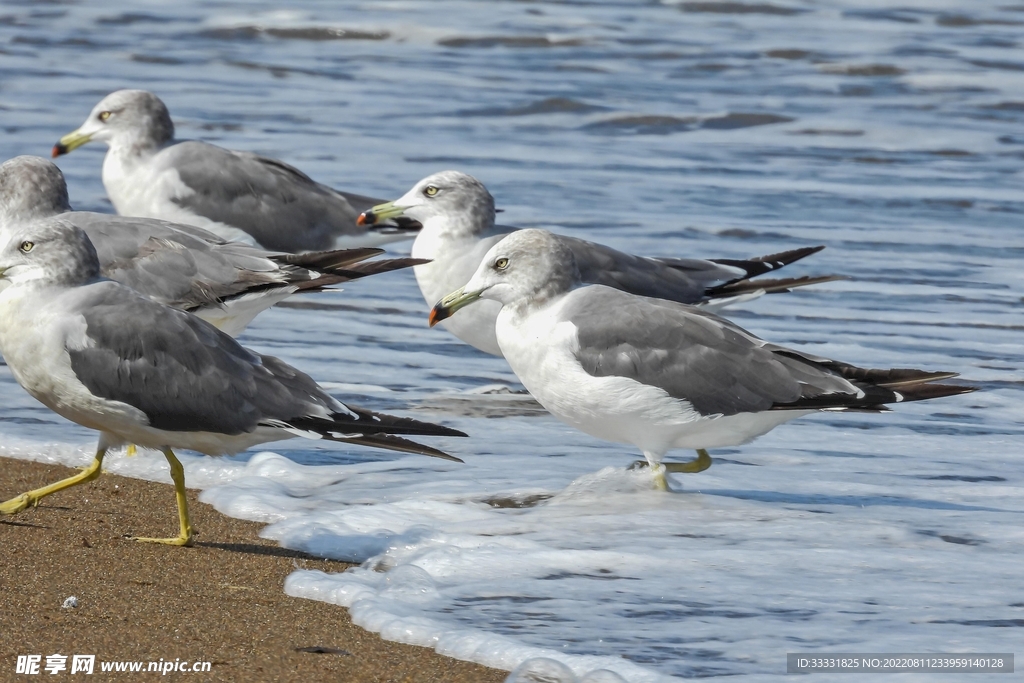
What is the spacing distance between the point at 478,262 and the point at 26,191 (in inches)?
88.3

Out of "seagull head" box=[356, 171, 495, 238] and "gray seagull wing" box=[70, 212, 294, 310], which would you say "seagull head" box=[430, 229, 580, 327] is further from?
"seagull head" box=[356, 171, 495, 238]

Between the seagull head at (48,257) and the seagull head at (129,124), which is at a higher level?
the seagull head at (48,257)

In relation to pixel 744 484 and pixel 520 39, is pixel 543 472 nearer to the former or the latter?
pixel 744 484

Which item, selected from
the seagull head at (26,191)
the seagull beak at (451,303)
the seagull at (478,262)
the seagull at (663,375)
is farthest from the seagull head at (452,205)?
the seagull at (663,375)

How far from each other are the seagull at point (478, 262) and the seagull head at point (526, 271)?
112 centimetres

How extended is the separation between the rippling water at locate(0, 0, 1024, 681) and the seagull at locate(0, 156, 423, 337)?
69cm

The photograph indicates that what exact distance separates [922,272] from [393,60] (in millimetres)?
10178

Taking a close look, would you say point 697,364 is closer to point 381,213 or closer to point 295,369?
point 295,369

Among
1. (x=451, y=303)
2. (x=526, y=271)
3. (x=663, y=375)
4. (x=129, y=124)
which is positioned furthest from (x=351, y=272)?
(x=129, y=124)

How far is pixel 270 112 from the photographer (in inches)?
621

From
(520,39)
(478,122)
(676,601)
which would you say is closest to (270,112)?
(478,122)

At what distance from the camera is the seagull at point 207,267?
6992 millimetres

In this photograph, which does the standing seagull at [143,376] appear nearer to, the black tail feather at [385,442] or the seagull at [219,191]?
the black tail feather at [385,442]

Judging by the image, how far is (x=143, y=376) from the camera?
5258 mm
